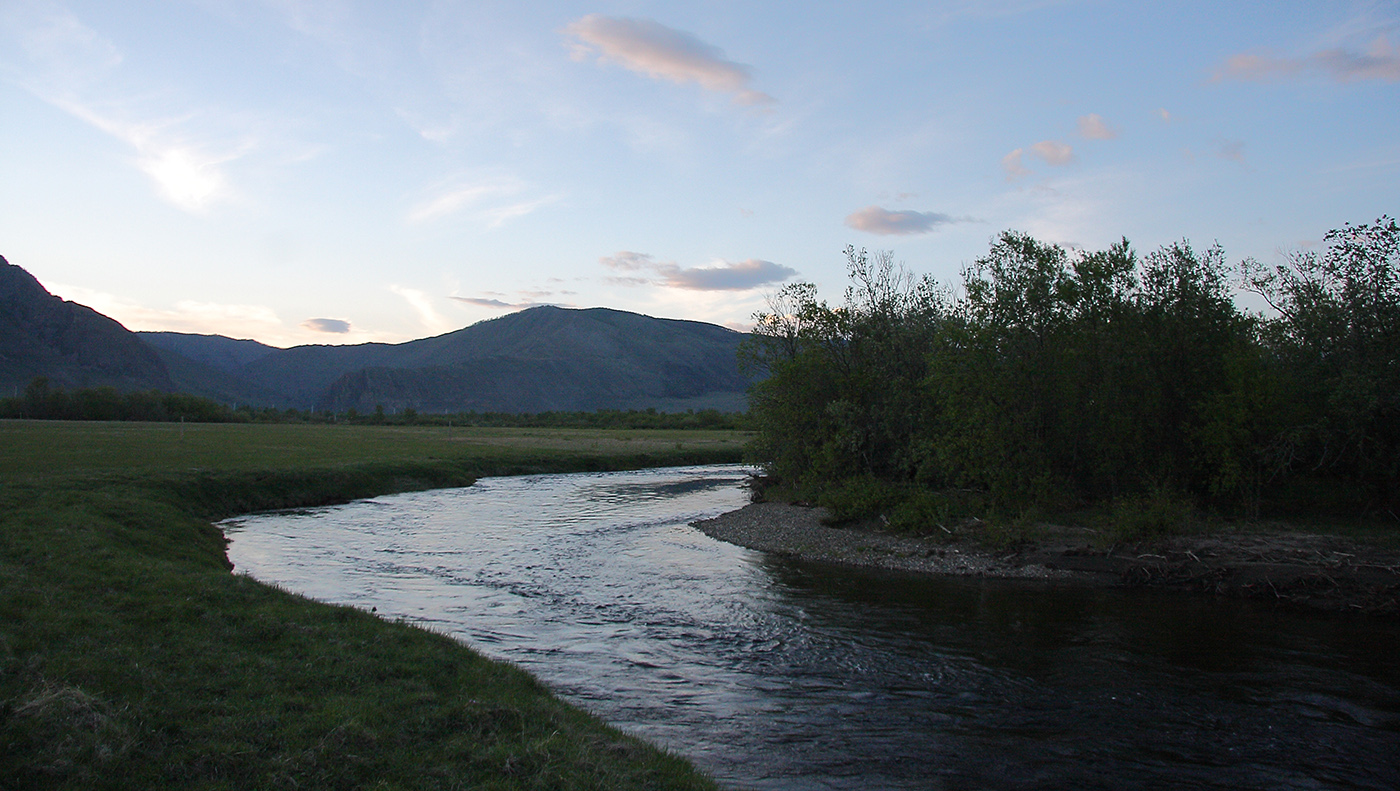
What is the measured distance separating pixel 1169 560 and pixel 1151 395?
947 centimetres

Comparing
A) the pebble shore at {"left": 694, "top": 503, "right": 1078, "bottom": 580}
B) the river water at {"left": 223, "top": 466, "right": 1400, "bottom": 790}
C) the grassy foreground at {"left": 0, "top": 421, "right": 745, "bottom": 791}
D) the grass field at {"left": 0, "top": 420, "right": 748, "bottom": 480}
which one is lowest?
the river water at {"left": 223, "top": 466, "right": 1400, "bottom": 790}

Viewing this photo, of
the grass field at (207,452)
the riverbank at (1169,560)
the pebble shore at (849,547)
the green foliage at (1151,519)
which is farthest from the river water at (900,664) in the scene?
the grass field at (207,452)

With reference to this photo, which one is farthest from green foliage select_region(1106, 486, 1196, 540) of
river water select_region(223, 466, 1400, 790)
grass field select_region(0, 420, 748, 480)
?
grass field select_region(0, 420, 748, 480)

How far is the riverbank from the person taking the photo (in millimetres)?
23328

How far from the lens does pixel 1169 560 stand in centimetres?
2655

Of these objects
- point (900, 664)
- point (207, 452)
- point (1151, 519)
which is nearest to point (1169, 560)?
point (1151, 519)

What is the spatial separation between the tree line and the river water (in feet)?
30.4

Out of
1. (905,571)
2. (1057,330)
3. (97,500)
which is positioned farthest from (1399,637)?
(97,500)

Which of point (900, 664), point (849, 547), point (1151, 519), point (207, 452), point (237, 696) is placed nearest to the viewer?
point (237, 696)

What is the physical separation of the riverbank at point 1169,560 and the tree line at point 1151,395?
2650 mm

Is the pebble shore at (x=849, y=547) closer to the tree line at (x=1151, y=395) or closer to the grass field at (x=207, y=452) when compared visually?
the tree line at (x=1151, y=395)

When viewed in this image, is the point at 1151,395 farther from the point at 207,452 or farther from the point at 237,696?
the point at 207,452

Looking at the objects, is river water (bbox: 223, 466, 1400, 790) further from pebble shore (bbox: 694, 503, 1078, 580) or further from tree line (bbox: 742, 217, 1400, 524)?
tree line (bbox: 742, 217, 1400, 524)

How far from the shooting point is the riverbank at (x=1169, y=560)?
76.5 ft
